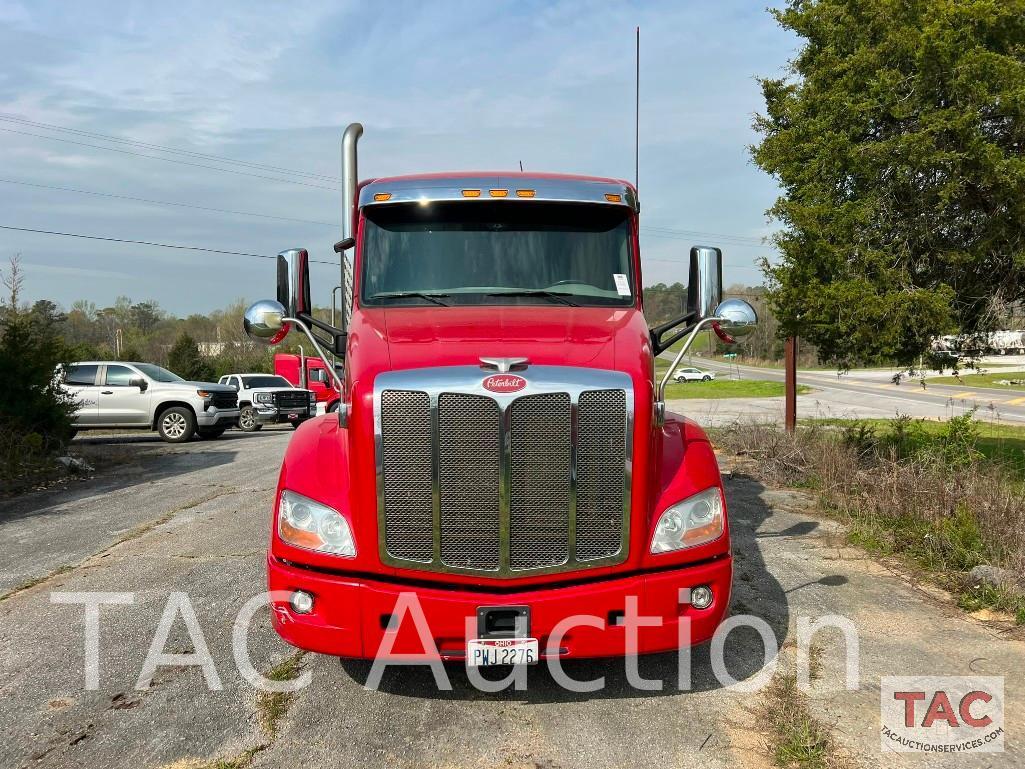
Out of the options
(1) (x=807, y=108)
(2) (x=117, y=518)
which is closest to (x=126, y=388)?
(2) (x=117, y=518)

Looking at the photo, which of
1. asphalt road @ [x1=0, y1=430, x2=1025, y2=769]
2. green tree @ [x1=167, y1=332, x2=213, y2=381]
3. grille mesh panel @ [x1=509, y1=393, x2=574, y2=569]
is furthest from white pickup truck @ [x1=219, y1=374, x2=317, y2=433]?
grille mesh panel @ [x1=509, y1=393, x2=574, y2=569]

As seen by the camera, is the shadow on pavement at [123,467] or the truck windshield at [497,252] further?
the shadow on pavement at [123,467]

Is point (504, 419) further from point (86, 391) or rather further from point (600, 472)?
point (86, 391)

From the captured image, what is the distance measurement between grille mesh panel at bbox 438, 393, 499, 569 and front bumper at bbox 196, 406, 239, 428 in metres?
14.6

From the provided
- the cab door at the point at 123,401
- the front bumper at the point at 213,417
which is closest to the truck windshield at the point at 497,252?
the front bumper at the point at 213,417

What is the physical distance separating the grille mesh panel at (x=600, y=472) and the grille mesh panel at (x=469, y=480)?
1.18 feet

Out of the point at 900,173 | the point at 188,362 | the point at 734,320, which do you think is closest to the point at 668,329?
the point at 734,320

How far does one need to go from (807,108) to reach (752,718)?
6.61 m

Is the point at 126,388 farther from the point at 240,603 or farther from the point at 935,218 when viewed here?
→ the point at 935,218

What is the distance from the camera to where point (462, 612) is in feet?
10.4

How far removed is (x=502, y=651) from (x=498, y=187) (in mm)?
2635

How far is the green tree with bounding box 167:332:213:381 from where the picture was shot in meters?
39.1

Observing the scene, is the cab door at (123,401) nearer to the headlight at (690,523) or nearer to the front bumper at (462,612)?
the front bumper at (462,612)

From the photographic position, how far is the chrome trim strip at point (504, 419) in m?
3.16
